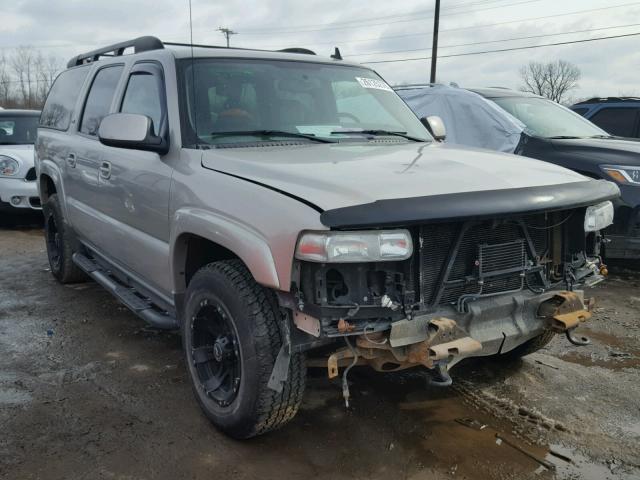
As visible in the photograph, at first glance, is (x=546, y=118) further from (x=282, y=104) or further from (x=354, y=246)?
(x=354, y=246)

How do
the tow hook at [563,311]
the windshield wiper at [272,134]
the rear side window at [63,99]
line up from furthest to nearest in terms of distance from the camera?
the rear side window at [63,99]
the windshield wiper at [272,134]
the tow hook at [563,311]

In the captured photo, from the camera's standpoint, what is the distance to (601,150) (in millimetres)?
5945

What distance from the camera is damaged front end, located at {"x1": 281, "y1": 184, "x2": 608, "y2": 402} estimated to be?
94.6 inches

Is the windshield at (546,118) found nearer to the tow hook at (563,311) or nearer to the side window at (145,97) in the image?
the tow hook at (563,311)

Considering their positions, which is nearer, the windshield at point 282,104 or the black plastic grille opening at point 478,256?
the black plastic grille opening at point 478,256

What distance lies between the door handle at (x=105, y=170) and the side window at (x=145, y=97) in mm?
391

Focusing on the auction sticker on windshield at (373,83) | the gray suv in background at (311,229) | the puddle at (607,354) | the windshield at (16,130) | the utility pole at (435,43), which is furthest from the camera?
the utility pole at (435,43)

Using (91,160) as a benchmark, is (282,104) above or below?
above

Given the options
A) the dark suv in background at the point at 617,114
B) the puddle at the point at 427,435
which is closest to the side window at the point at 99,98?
the puddle at the point at 427,435

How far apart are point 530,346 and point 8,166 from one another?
7.82 m

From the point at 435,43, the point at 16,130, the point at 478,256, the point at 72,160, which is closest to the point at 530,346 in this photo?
the point at 478,256

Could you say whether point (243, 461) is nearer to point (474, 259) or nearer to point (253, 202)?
point (253, 202)

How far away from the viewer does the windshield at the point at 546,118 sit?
22.1 ft

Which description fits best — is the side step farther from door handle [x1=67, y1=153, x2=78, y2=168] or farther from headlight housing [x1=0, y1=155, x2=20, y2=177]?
headlight housing [x1=0, y1=155, x2=20, y2=177]
